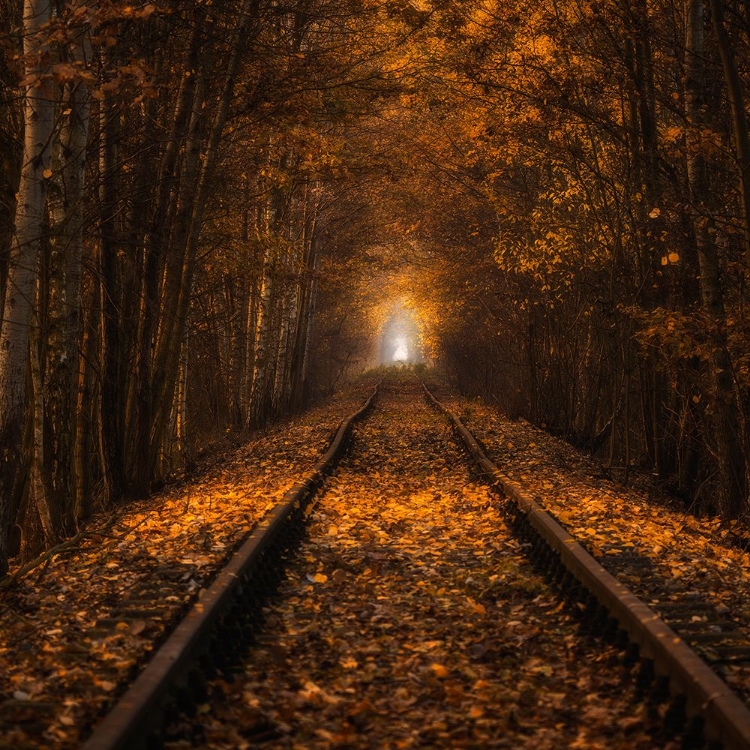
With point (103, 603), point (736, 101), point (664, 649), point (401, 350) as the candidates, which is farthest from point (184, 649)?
point (401, 350)

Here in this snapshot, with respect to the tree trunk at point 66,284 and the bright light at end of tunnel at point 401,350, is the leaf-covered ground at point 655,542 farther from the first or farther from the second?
the bright light at end of tunnel at point 401,350

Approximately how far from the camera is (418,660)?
16.5ft

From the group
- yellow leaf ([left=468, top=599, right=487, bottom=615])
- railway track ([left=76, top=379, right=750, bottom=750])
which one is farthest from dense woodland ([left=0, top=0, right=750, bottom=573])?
yellow leaf ([left=468, top=599, right=487, bottom=615])

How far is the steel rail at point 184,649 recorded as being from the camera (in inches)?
139

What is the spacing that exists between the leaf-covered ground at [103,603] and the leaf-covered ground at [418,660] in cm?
51

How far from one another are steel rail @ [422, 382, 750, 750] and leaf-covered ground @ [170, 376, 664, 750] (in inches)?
8.8

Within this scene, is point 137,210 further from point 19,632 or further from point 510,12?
point 19,632

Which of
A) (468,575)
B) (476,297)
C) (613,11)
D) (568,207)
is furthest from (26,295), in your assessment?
(476,297)

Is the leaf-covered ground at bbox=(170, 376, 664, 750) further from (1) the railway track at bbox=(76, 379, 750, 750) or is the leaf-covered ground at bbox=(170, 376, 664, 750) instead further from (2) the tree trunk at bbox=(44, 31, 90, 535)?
(2) the tree trunk at bbox=(44, 31, 90, 535)

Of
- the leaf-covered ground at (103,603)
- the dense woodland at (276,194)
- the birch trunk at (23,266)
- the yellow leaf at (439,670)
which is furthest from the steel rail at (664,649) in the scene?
the birch trunk at (23,266)

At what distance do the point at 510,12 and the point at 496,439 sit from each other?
6.70 metres

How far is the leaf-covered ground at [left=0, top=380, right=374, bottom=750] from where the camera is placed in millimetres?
4043

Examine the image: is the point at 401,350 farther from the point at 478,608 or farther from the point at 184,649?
the point at 184,649

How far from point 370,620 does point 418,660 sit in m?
0.78
